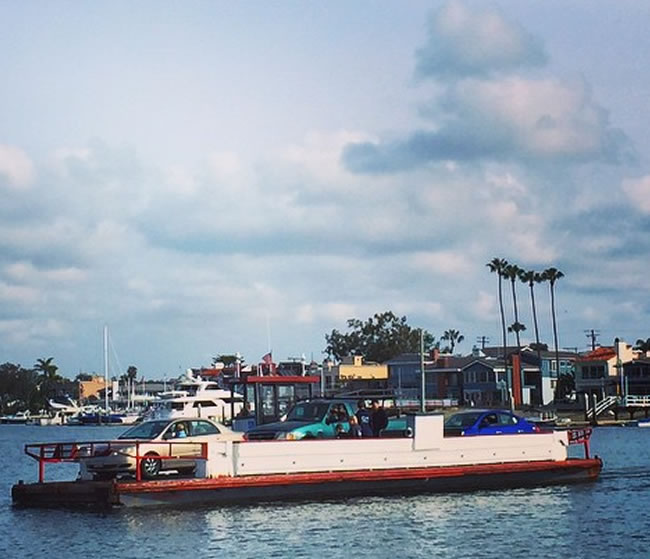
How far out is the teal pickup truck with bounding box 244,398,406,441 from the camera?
3512cm

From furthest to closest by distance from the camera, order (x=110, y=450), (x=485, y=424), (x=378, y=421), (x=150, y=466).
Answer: (x=485, y=424) → (x=378, y=421) → (x=110, y=450) → (x=150, y=466)

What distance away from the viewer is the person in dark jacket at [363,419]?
1437 inches

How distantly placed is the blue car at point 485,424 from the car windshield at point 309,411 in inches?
179

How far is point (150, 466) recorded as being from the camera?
106 ft

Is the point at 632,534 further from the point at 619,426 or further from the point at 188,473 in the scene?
the point at 619,426

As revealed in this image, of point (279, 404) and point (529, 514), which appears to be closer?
point (529, 514)

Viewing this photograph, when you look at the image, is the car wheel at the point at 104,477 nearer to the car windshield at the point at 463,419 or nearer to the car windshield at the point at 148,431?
the car windshield at the point at 148,431

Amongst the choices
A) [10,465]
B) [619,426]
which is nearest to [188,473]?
[10,465]

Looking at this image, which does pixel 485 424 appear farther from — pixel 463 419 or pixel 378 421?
pixel 378 421

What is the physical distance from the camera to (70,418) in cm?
15900

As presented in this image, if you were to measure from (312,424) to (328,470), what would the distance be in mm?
2721

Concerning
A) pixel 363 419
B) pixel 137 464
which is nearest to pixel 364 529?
pixel 137 464

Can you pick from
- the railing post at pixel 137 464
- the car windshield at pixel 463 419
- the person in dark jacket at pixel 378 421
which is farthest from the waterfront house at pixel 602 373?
the railing post at pixel 137 464

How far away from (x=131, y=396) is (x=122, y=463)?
134872mm
